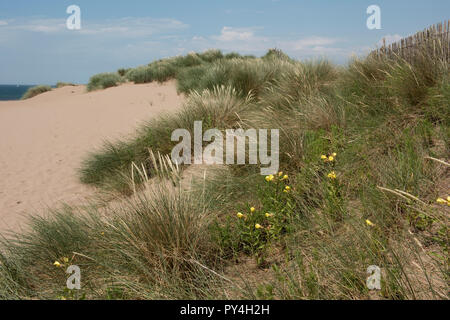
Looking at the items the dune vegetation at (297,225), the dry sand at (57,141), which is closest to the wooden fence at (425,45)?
the dune vegetation at (297,225)

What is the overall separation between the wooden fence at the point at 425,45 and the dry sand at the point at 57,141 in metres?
5.27

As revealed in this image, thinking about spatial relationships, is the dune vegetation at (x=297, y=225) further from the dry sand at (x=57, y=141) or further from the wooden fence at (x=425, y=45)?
the dry sand at (x=57, y=141)

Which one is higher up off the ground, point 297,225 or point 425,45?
point 425,45

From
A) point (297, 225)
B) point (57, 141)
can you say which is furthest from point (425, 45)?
point (57, 141)

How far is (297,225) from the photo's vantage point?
2809 mm

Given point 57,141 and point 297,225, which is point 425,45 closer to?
point 297,225

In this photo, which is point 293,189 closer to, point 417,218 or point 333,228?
point 333,228

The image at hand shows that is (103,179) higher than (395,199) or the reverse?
the reverse

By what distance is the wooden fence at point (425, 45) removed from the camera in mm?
5024

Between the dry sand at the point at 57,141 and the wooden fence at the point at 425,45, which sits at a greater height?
the wooden fence at the point at 425,45

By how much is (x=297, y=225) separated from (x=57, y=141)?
8.04 m
